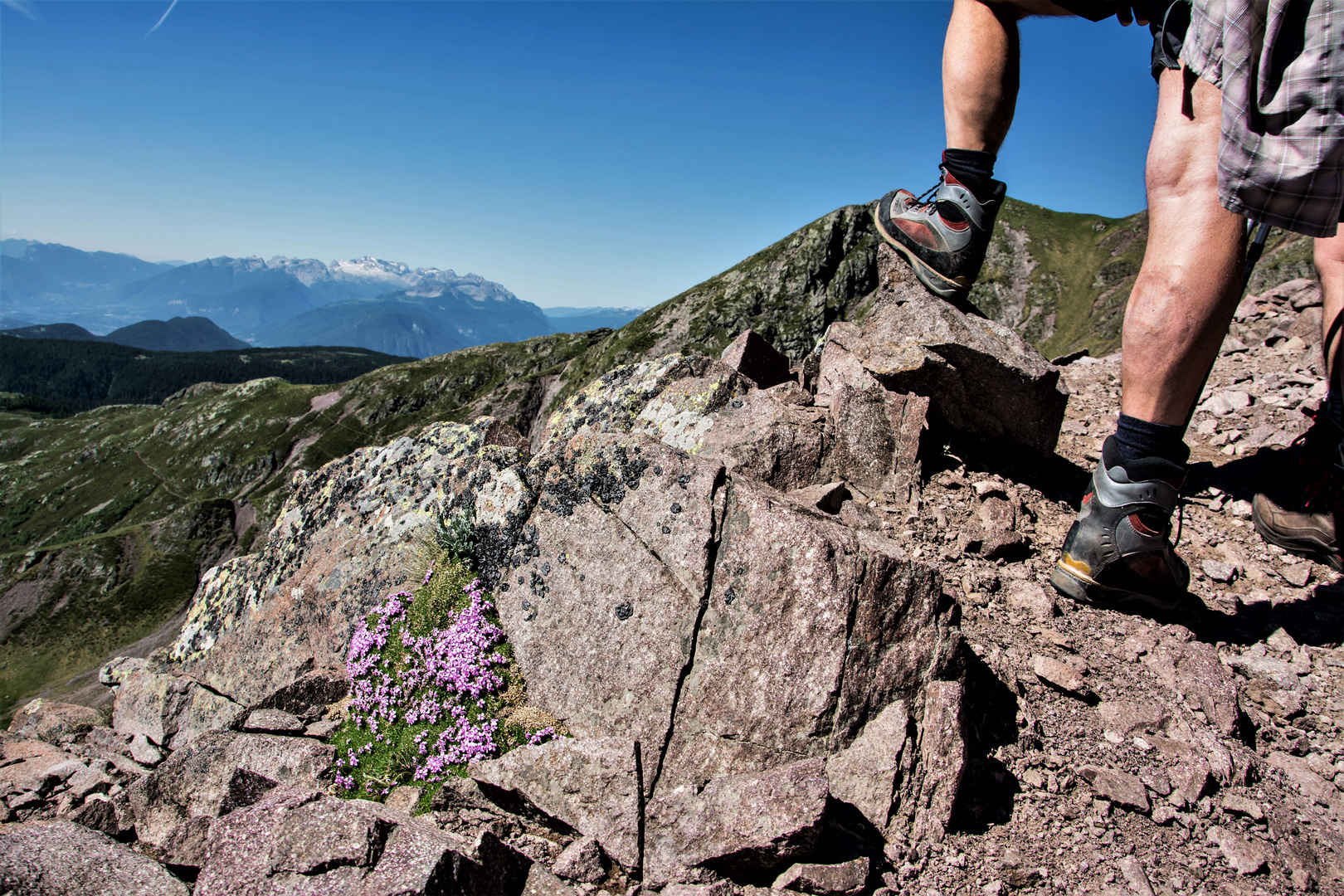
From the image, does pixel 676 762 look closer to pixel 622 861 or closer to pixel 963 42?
pixel 622 861

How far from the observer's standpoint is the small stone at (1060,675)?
19.3ft

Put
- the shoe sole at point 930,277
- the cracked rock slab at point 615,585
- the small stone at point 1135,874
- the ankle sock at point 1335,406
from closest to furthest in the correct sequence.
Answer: the small stone at point 1135,874 < the cracked rock slab at point 615,585 < the ankle sock at point 1335,406 < the shoe sole at point 930,277

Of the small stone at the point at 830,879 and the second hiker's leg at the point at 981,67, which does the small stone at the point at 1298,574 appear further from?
the small stone at the point at 830,879

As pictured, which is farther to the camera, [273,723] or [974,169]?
[273,723]

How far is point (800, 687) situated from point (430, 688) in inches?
160

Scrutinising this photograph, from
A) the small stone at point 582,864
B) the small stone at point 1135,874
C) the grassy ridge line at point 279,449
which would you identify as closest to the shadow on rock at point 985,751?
the small stone at point 1135,874

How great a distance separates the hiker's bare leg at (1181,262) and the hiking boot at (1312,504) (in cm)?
367

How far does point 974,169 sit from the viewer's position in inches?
271

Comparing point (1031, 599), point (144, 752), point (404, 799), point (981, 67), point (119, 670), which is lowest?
point (119, 670)

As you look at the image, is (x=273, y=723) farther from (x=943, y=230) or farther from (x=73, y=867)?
(x=943, y=230)

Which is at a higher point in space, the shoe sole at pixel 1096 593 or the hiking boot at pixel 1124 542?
the hiking boot at pixel 1124 542

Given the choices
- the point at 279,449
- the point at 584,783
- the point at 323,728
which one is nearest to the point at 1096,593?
the point at 584,783

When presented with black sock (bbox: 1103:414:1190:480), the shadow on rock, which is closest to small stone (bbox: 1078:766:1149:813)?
the shadow on rock

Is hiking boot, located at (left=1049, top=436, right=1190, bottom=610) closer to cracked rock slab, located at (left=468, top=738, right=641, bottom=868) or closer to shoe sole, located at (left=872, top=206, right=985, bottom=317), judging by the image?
shoe sole, located at (left=872, top=206, right=985, bottom=317)
